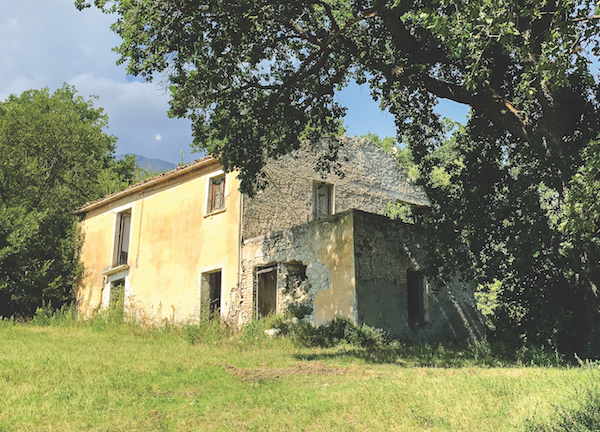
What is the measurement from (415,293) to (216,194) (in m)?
6.92

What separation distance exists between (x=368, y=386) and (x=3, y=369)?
5.89m

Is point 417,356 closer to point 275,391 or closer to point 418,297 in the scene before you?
point 418,297

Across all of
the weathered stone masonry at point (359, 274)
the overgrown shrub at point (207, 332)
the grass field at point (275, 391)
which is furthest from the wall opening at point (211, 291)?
the grass field at point (275, 391)

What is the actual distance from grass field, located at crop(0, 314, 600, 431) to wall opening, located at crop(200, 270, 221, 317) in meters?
5.01

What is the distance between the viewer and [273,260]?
1438 centimetres

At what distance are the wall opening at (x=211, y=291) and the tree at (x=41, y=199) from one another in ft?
26.1

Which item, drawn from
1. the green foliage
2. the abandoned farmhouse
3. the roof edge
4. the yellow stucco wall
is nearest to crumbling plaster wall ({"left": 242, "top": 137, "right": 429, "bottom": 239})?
the abandoned farmhouse

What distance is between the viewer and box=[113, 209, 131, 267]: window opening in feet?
67.5

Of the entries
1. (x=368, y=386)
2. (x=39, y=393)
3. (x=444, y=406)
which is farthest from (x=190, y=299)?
(x=444, y=406)

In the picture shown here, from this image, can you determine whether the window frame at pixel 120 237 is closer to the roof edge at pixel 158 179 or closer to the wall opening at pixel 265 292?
the roof edge at pixel 158 179

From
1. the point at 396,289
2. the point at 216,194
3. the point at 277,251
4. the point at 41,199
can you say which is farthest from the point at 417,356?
the point at 41,199

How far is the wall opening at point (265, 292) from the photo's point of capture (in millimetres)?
14758

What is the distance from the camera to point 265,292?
15.2 metres

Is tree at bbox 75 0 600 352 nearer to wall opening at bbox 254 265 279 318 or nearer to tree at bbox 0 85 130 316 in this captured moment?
wall opening at bbox 254 265 279 318
